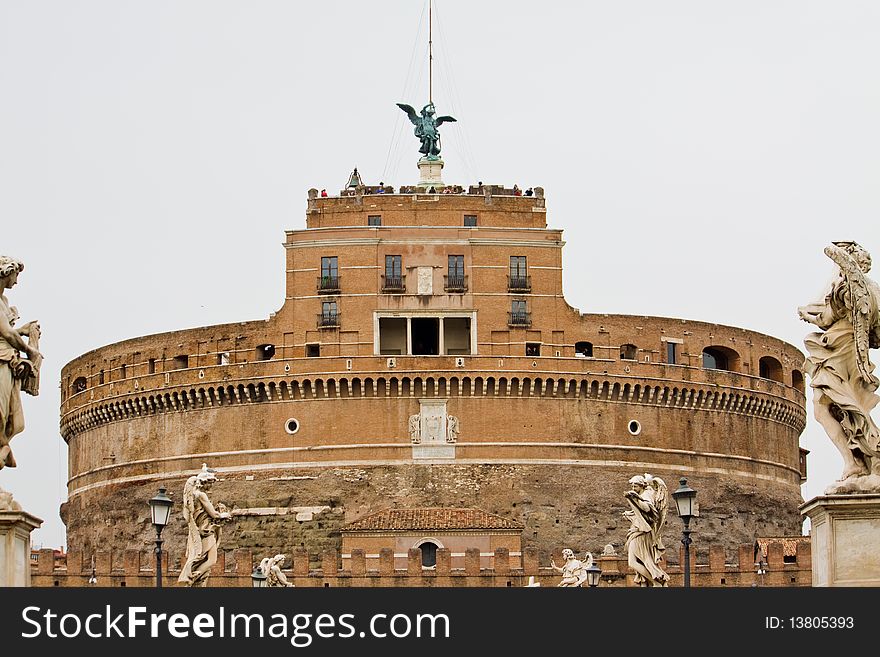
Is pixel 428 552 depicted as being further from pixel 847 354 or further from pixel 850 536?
pixel 850 536

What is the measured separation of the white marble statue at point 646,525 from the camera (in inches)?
1039

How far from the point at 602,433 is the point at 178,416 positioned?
1503 cm

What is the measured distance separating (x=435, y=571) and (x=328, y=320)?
40.1ft

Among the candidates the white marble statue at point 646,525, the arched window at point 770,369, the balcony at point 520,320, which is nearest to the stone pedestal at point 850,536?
the white marble statue at point 646,525

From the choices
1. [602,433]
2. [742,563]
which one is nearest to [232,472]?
[602,433]

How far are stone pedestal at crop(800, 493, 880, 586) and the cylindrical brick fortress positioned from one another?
2305 inches

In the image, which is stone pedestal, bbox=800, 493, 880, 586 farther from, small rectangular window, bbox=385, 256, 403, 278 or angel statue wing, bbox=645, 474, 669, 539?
small rectangular window, bbox=385, 256, 403, 278

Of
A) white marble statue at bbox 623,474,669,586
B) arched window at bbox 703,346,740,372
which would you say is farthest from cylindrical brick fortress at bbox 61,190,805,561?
white marble statue at bbox 623,474,669,586

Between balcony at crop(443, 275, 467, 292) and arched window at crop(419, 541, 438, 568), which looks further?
balcony at crop(443, 275, 467, 292)

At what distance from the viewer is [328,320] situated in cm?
7569

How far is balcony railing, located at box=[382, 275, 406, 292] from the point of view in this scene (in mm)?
75688

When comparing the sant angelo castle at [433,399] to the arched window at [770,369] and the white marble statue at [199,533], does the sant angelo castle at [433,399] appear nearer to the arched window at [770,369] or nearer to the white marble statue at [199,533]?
the arched window at [770,369]
